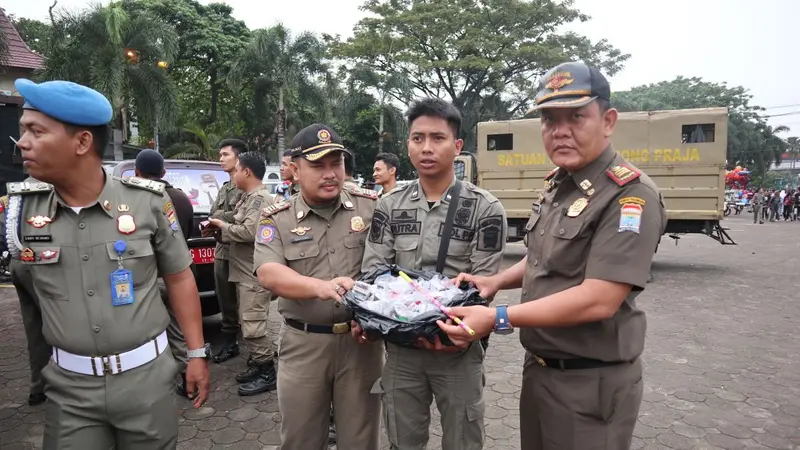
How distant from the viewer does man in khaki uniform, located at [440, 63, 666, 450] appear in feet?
5.48

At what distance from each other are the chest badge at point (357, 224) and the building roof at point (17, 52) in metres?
18.5

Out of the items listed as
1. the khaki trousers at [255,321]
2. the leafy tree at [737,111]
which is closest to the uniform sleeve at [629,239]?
the khaki trousers at [255,321]

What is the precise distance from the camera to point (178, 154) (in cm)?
2161

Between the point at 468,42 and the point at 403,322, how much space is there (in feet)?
74.4

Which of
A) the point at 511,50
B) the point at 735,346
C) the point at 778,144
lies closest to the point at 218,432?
the point at 735,346

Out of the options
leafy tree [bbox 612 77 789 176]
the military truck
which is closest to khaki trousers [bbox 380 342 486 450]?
the military truck

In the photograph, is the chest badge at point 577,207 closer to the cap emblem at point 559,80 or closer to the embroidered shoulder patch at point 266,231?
the cap emblem at point 559,80

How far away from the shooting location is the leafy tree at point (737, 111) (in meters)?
39.8

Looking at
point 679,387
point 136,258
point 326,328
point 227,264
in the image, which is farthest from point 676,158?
point 136,258

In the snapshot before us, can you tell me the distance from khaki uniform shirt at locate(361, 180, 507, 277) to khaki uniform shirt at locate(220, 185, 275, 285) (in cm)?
209

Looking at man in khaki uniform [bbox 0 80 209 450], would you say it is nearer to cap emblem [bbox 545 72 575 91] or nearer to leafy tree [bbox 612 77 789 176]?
cap emblem [bbox 545 72 575 91]

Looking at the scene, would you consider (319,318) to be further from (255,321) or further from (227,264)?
(227,264)

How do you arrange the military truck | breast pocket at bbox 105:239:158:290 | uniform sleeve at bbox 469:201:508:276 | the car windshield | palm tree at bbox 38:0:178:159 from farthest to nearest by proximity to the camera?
1. palm tree at bbox 38:0:178:159
2. the military truck
3. the car windshield
4. uniform sleeve at bbox 469:201:508:276
5. breast pocket at bbox 105:239:158:290

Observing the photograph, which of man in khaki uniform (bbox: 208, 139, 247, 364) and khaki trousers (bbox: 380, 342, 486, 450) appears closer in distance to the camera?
khaki trousers (bbox: 380, 342, 486, 450)
